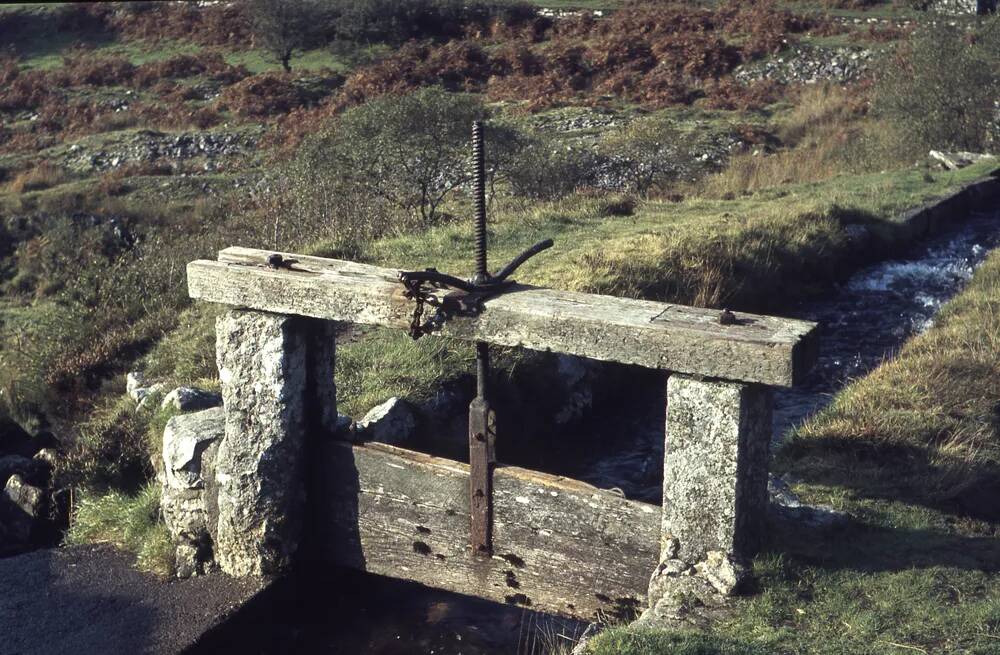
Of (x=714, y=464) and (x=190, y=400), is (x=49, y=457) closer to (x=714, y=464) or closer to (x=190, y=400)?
(x=190, y=400)

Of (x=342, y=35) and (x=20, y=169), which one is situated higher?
(x=342, y=35)

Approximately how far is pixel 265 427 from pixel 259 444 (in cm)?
10

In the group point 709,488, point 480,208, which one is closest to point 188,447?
point 480,208

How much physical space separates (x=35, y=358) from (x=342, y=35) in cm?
2748

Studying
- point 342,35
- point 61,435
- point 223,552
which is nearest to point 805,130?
point 342,35

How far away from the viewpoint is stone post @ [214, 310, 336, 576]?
20.3ft

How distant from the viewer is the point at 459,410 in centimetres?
834

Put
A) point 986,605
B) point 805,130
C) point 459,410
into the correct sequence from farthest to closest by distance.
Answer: point 805,130, point 459,410, point 986,605

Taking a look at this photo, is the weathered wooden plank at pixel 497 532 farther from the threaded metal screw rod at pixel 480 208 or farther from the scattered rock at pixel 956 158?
the scattered rock at pixel 956 158

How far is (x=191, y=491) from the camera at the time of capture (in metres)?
6.66

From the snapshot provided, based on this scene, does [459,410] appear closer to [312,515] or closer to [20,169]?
[312,515]

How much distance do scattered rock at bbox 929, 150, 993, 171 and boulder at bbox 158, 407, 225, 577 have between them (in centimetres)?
A: 1529

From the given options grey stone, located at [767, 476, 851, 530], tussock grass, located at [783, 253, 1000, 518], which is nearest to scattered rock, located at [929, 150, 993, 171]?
tussock grass, located at [783, 253, 1000, 518]

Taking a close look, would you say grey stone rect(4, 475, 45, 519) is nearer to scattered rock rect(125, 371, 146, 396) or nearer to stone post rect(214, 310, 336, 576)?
scattered rock rect(125, 371, 146, 396)
